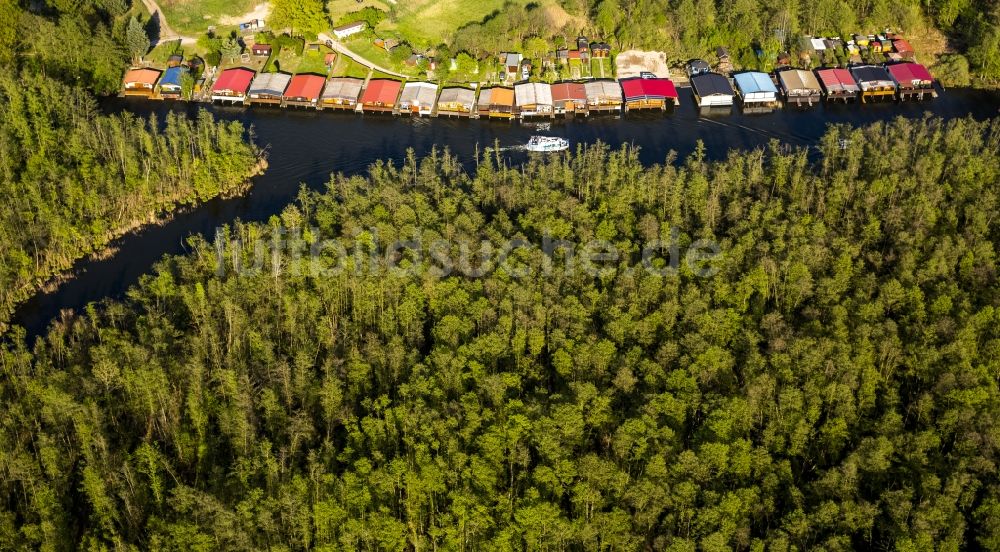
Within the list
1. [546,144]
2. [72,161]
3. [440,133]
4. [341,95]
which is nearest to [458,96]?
[440,133]

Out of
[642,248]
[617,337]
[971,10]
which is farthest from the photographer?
[971,10]

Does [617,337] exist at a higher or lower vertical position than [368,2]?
lower

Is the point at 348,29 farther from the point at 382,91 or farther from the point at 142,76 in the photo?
the point at 142,76

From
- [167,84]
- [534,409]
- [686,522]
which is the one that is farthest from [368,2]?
[686,522]

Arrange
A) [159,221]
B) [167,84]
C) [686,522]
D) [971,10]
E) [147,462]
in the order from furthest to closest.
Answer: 1. [971,10]
2. [167,84]
3. [159,221]
4. [147,462]
5. [686,522]

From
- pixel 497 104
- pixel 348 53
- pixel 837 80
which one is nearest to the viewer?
pixel 497 104

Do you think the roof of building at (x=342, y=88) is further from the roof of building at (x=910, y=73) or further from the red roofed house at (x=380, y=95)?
the roof of building at (x=910, y=73)

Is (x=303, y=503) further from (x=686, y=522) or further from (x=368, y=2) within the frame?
(x=368, y=2)
